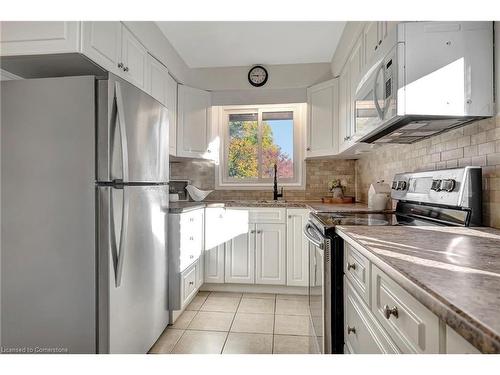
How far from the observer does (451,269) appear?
0.65 m

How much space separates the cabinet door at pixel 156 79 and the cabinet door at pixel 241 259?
1.52m

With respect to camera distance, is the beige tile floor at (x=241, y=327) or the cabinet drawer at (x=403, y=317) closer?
the cabinet drawer at (x=403, y=317)

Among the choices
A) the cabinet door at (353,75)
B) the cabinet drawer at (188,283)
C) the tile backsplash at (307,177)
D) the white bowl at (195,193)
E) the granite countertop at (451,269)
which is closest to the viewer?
the granite countertop at (451,269)

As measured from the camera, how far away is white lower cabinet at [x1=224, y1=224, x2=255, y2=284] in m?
2.85

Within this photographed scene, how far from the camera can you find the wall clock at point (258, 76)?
3123 mm

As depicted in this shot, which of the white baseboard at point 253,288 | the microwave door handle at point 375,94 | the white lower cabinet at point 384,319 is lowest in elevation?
the white baseboard at point 253,288

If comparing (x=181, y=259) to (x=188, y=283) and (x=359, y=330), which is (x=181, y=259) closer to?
(x=188, y=283)

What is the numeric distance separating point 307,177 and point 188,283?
6.06 feet

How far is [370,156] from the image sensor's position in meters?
2.82

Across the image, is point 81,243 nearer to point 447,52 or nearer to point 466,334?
point 466,334

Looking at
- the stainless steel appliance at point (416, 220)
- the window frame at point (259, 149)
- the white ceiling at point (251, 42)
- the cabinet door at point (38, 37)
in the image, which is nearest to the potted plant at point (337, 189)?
the window frame at point (259, 149)

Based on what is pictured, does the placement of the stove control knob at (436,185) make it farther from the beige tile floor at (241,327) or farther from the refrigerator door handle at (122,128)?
the refrigerator door handle at (122,128)

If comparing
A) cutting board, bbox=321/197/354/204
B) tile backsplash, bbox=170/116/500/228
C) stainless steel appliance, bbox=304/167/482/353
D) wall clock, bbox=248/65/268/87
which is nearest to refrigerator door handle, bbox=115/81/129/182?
stainless steel appliance, bbox=304/167/482/353

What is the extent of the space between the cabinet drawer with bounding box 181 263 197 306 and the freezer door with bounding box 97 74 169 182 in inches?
33.8
